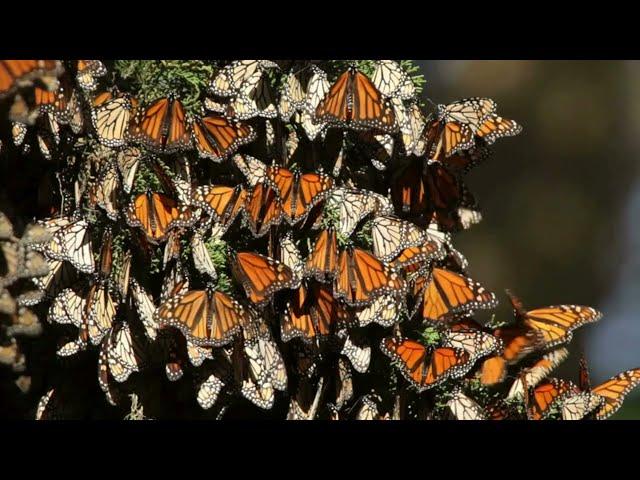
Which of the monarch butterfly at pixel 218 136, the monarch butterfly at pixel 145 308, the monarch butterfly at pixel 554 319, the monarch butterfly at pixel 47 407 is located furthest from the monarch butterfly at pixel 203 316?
the monarch butterfly at pixel 554 319

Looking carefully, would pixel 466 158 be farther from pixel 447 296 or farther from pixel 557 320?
pixel 557 320

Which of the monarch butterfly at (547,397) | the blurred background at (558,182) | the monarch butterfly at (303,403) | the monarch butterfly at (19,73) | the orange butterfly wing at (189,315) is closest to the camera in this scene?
the monarch butterfly at (19,73)

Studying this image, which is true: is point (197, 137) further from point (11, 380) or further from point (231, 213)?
point (11, 380)

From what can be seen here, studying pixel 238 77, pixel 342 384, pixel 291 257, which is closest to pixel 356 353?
pixel 342 384

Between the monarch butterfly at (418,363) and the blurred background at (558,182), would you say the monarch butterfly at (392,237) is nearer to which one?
the monarch butterfly at (418,363)

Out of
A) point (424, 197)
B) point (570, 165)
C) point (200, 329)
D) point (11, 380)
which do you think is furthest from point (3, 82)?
point (570, 165)

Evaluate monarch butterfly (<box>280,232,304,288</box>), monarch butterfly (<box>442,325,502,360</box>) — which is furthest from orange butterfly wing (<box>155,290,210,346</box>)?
monarch butterfly (<box>442,325,502,360</box>)
